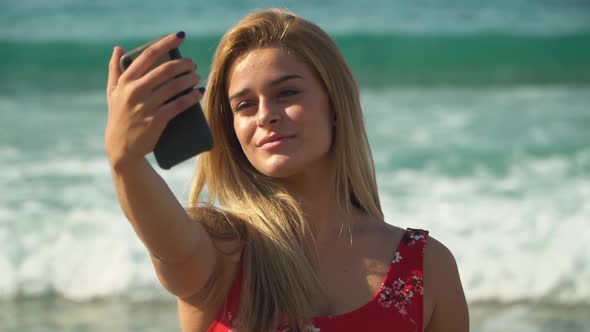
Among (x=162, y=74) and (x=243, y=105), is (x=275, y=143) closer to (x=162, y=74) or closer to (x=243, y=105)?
(x=243, y=105)

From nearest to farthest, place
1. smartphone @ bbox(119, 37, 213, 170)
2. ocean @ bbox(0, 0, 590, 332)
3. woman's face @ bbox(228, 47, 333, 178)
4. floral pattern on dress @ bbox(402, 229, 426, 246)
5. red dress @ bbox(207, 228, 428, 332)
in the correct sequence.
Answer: smartphone @ bbox(119, 37, 213, 170)
red dress @ bbox(207, 228, 428, 332)
woman's face @ bbox(228, 47, 333, 178)
floral pattern on dress @ bbox(402, 229, 426, 246)
ocean @ bbox(0, 0, 590, 332)

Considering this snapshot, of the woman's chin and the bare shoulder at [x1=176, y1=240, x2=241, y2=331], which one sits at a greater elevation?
the woman's chin

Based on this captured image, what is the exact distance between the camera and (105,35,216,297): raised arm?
187cm

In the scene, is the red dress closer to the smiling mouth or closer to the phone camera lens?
the smiling mouth

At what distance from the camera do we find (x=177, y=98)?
1905 mm

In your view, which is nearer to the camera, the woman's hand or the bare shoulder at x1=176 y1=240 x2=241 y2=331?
the woman's hand

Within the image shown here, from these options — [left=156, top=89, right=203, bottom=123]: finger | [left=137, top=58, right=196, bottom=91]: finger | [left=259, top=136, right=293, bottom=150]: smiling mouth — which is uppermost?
[left=259, top=136, right=293, bottom=150]: smiling mouth

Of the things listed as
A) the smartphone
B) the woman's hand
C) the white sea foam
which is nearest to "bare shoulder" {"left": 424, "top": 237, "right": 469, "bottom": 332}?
the smartphone

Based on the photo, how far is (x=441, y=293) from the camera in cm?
257

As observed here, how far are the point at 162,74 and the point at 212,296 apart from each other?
0.71 m

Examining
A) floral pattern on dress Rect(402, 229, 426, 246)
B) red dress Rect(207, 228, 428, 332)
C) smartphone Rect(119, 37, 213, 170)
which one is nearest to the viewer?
smartphone Rect(119, 37, 213, 170)

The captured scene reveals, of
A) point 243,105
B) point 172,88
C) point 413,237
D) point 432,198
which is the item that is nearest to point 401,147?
point 432,198

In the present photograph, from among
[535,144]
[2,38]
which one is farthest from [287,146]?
[2,38]

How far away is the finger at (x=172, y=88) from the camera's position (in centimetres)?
187
